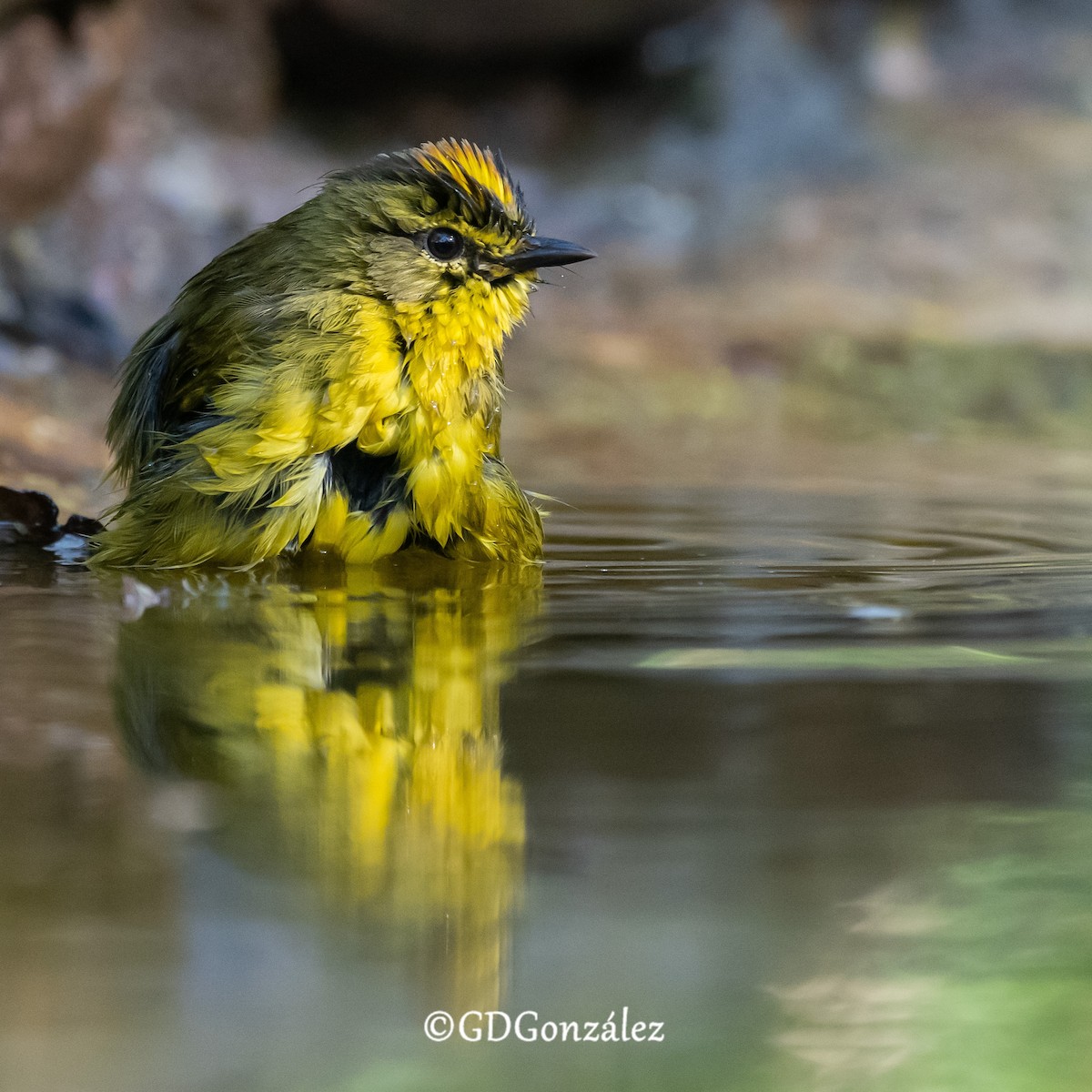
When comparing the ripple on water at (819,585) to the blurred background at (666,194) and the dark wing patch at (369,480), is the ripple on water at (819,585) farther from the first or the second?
the blurred background at (666,194)

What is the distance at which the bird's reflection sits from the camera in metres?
1.09

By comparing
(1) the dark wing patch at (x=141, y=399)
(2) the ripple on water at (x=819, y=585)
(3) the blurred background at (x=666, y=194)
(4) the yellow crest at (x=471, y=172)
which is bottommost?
(2) the ripple on water at (x=819, y=585)

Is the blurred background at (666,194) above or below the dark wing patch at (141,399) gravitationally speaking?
above

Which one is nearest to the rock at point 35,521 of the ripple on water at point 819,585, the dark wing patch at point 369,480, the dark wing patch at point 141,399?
the dark wing patch at point 141,399

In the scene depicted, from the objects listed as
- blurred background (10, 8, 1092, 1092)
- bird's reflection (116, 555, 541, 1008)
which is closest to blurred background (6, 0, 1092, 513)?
blurred background (10, 8, 1092, 1092)

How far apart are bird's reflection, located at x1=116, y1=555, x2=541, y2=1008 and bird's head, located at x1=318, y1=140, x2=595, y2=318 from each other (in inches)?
22.1

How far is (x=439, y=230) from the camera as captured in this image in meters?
2.65

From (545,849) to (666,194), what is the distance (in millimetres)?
7075

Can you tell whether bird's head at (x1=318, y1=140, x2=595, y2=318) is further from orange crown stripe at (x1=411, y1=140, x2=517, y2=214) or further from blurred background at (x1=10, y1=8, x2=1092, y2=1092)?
blurred background at (x1=10, y1=8, x2=1092, y2=1092)

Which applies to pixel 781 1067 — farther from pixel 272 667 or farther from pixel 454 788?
pixel 272 667

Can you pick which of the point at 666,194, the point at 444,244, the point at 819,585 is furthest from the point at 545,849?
the point at 666,194

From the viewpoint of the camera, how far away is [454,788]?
133 centimetres

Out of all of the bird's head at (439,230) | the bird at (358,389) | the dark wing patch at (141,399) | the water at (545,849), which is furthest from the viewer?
the dark wing patch at (141,399)

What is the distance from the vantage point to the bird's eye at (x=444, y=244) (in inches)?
103
